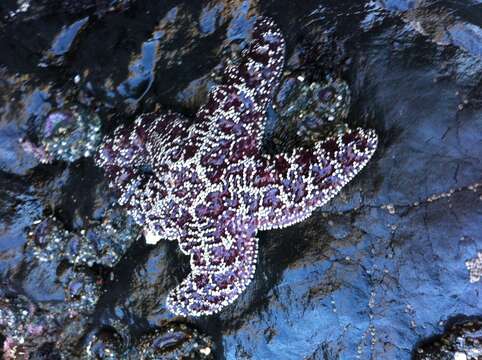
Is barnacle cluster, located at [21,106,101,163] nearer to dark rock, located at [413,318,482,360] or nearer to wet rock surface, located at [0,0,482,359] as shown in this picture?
wet rock surface, located at [0,0,482,359]

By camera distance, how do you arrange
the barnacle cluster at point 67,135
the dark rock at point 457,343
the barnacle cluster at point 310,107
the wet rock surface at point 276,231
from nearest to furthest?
1. the dark rock at point 457,343
2. the wet rock surface at point 276,231
3. the barnacle cluster at point 310,107
4. the barnacle cluster at point 67,135

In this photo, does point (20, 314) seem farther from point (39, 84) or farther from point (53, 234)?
point (39, 84)

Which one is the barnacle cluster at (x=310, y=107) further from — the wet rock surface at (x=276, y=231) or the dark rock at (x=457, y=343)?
the dark rock at (x=457, y=343)

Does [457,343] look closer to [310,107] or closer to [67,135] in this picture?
[310,107]

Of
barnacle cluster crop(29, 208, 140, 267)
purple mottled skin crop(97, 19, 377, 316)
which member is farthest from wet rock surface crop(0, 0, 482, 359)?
purple mottled skin crop(97, 19, 377, 316)

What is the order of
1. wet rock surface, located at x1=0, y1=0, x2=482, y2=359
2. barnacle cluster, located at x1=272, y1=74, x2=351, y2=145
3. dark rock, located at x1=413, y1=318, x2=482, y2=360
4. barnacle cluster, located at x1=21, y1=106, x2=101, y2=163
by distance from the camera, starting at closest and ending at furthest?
dark rock, located at x1=413, y1=318, x2=482, y2=360 → wet rock surface, located at x1=0, y1=0, x2=482, y2=359 → barnacle cluster, located at x1=272, y1=74, x2=351, y2=145 → barnacle cluster, located at x1=21, y1=106, x2=101, y2=163


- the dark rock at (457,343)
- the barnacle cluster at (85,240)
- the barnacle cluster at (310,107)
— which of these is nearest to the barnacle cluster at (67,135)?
the barnacle cluster at (85,240)
